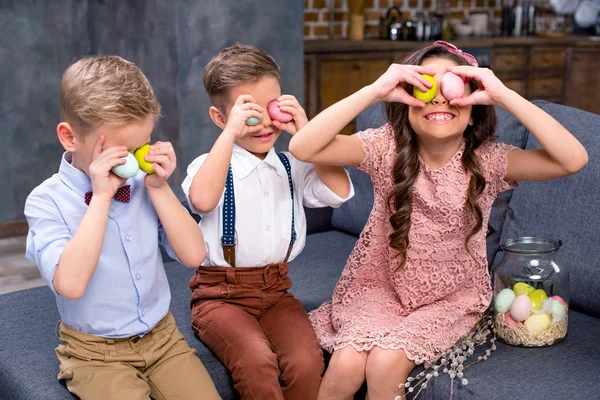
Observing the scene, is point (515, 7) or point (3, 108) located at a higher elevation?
point (515, 7)

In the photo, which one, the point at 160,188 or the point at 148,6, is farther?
the point at 148,6

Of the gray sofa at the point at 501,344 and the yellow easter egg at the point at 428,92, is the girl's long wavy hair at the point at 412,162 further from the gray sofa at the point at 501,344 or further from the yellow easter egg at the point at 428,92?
the gray sofa at the point at 501,344

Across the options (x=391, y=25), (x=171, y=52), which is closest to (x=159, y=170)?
(x=171, y=52)

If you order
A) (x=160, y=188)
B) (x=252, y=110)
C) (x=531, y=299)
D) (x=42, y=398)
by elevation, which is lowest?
(x=42, y=398)

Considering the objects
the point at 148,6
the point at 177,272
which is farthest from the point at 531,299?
the point at 148,6

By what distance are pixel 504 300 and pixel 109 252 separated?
3.17ft

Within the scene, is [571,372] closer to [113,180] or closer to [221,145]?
[221,145]

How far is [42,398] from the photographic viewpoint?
6.11 ft

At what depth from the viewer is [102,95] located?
1726 millimetres

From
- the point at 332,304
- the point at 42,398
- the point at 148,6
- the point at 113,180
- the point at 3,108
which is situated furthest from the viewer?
the point at 3,108

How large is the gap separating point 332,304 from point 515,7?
4937 mm

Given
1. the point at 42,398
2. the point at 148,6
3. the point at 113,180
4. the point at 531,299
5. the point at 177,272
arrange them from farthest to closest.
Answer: the point at 148,6
the point at 177,272
the point at 531,299
the point at 42,398
the point at 113,180

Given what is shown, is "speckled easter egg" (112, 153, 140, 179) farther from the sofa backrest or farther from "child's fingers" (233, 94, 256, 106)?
the sofa backrest

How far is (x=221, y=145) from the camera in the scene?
6.40 feet
